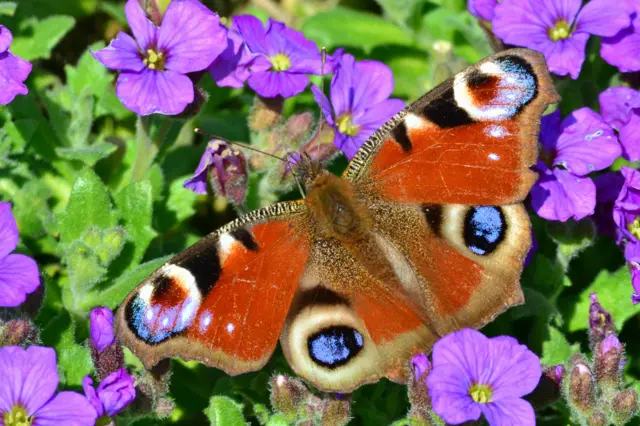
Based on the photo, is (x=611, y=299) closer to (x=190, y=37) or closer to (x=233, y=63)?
(x=233, y=63)

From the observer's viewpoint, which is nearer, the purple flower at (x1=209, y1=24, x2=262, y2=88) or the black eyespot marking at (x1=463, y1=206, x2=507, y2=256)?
the black eyespot marking at (x1=463, y1=206, x2=507, y2=256)

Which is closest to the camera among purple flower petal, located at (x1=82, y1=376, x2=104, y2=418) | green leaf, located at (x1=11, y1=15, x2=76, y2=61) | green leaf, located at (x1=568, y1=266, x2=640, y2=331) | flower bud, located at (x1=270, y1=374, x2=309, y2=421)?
purple flower petal, located at (x1=82, y1=376, x2=104, y2=418)

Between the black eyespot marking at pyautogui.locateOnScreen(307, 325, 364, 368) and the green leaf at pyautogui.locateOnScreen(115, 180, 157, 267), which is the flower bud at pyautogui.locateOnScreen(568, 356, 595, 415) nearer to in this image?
the black eyespot marking at pyautogui.locateOnScreen(307, 325, 364, 368)

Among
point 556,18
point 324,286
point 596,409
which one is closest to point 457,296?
point 324,286

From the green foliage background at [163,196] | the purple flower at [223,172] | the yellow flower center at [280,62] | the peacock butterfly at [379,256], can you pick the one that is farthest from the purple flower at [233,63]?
the peacock butterfly at [379,256]

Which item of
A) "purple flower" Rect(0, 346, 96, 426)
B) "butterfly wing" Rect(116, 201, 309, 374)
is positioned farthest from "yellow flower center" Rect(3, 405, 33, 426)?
"butterfly wing" Rect(116, 201, 309, 374)

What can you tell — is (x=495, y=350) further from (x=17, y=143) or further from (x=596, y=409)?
(x=17, y=143)

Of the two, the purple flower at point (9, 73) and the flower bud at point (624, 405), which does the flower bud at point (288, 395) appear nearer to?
the flower bud at point (624, 405)
